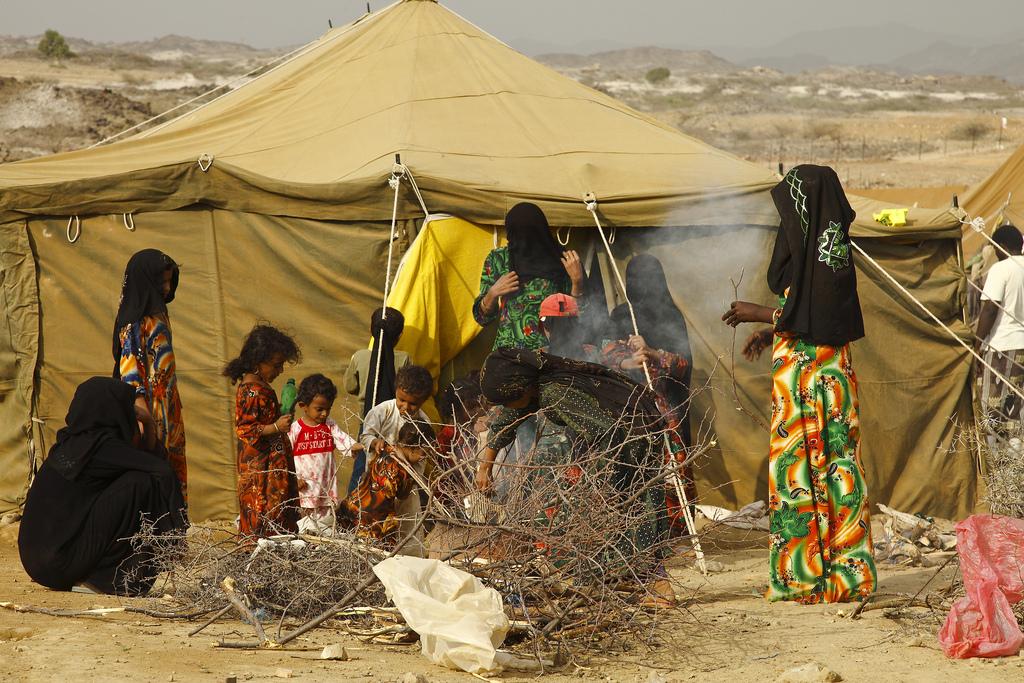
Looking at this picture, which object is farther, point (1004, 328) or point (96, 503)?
point (1004, 328)

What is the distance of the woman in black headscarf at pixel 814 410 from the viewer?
14.7 ft

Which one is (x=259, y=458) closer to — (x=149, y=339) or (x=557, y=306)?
(x=149, y=339)

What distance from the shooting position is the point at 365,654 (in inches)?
144

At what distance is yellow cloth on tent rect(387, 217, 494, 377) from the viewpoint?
5789mm

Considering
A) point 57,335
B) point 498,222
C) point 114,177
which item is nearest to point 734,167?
point 498,222

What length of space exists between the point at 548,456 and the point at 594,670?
834 millimetres

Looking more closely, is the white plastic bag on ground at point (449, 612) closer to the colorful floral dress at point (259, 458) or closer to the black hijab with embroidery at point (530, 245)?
the colorful floral dress at point (259, 458)

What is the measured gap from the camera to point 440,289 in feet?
19.5

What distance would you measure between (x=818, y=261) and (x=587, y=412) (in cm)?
106

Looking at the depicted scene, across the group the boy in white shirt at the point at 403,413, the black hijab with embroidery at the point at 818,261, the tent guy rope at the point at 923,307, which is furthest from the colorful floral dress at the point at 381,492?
the tent guy rope at the point at 923,307

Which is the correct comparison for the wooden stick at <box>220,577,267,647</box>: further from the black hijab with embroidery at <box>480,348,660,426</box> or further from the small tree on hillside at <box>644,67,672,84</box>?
the small tree on hillside at <box>644,67,672,84</box>

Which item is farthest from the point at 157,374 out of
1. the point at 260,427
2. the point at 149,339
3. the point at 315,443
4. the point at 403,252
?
the point at 403,252

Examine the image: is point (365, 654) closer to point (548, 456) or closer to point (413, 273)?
point (548, 456)

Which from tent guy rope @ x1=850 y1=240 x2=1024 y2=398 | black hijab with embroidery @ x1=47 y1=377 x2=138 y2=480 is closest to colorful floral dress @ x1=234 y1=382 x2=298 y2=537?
black hijab with embroidery @ x1=47 y1=377 x2=138 y2=480
